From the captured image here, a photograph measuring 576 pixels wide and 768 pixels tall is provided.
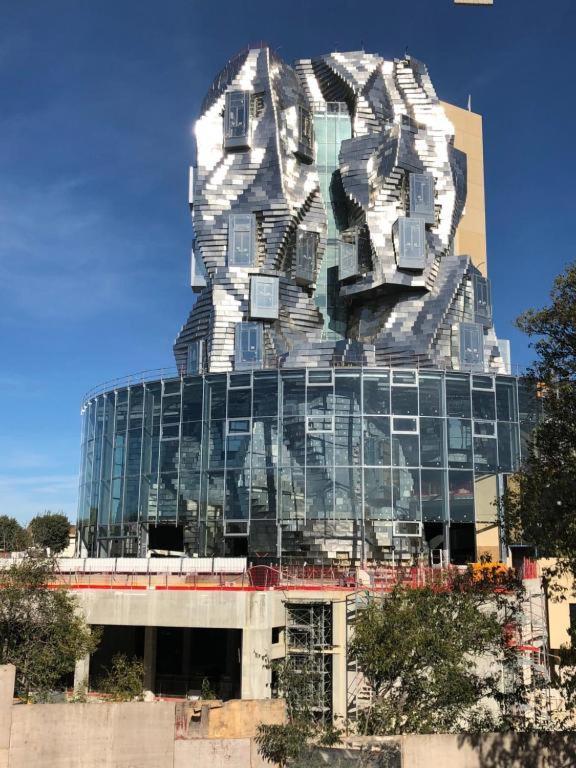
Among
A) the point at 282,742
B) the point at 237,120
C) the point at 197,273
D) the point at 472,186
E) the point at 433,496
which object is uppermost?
the point at 472,186

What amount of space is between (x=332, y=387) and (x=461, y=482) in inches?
369

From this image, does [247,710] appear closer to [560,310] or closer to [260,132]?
[560,310]

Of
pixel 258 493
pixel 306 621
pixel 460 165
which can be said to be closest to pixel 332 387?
pixel 258 493

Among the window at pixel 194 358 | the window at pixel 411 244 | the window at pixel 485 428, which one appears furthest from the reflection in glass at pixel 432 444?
the window at pixel 194 358

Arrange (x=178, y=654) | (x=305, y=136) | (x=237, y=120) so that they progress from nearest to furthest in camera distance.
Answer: (x=178, y=654) < (x=237, y=120) < (x=305, y=136)

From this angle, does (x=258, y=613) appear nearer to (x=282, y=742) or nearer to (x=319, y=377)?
(x=282, y=742)

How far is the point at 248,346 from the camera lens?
57.7m

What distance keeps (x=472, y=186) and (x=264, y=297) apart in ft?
90.2

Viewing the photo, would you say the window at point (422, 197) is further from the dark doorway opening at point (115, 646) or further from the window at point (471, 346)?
the dark doorway opening at point (115, 646)

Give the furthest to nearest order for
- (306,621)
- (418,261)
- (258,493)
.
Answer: (418,261), (258,493), (306,621)

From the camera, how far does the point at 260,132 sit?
62844 millimetres

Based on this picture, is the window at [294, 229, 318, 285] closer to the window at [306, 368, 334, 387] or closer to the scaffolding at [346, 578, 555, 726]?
the window at [306, 368, 334, 387]

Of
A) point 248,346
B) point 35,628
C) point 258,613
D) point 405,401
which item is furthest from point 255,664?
point 248,346

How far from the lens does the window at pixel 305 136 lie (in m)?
63.8
